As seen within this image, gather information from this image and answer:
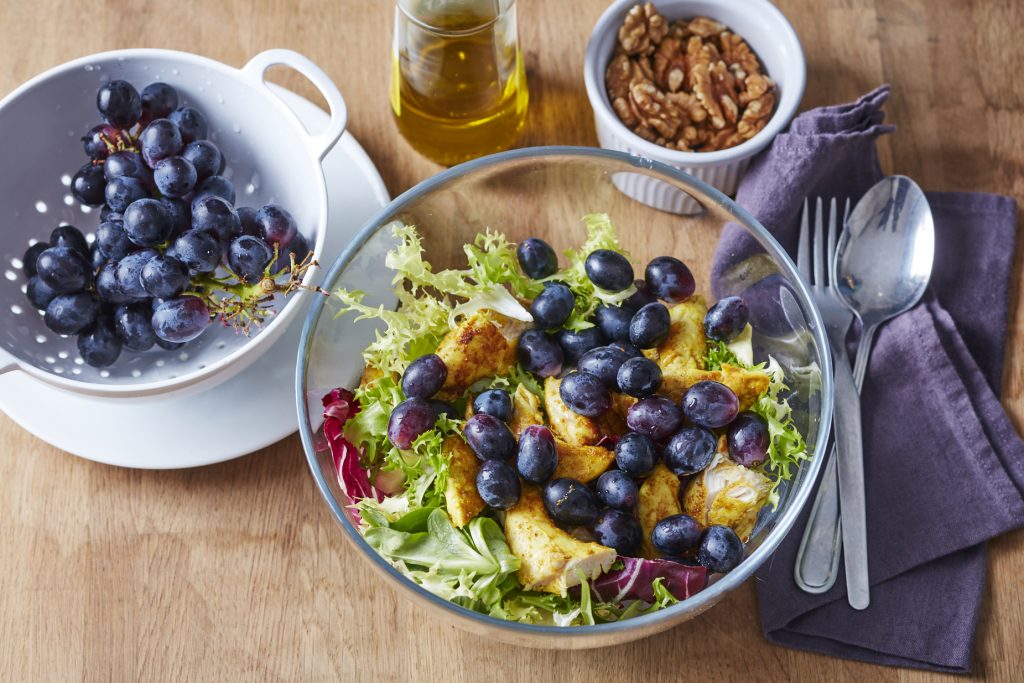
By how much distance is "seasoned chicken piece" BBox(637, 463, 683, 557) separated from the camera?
2.94 ft

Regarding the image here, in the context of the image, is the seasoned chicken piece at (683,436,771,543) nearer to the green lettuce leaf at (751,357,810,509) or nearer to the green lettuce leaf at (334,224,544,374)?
the green lettuce leaf at (751,357,810,509)

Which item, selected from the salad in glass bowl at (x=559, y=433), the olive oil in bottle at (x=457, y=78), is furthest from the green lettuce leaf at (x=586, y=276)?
the olive oil in bottle at (x=457, y=78)

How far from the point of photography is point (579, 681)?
100cm

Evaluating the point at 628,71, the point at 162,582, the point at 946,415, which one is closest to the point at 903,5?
the point at 628,71

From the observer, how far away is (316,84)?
1052 millimetres

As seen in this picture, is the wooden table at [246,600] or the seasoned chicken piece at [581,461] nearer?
the seasoned chicken piece at [581,461]

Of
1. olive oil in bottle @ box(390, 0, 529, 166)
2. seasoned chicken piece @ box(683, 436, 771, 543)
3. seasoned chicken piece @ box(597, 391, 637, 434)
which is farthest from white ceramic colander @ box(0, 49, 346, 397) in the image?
seasoned chicken piece @ box(683, 436, 771, 543)

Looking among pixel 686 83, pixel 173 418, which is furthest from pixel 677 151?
pixel 173 418

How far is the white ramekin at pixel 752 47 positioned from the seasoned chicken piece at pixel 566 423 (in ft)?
0.81

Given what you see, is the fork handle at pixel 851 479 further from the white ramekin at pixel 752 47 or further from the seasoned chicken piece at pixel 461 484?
the seasoned chicken piece at pixel 461 484

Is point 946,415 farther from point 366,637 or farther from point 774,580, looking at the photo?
point 366,637

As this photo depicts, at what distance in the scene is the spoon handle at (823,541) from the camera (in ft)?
3.30

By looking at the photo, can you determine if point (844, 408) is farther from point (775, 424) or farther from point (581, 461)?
point (581, 461)

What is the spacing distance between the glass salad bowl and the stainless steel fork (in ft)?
0.31
